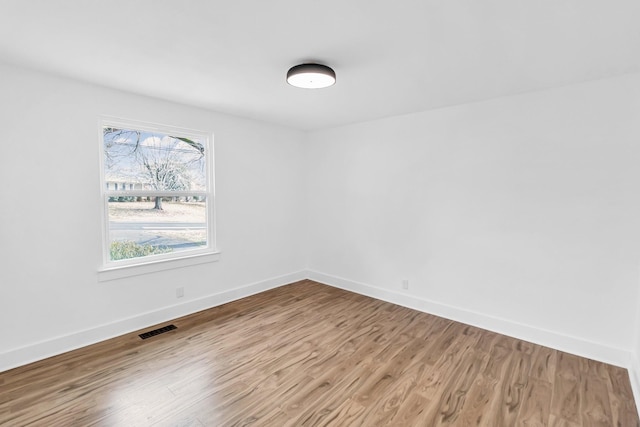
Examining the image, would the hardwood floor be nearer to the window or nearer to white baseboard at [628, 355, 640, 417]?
white baseboard at [628, 355, 640, 417]

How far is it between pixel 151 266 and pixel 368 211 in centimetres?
272

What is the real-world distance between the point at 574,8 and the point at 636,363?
8.42ft

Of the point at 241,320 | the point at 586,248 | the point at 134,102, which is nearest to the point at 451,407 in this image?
the point at 586,248

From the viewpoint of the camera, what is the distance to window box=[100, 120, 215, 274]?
2969 millimetres

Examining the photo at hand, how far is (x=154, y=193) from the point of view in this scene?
10.6 feet

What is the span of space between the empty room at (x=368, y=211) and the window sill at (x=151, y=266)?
18 mm

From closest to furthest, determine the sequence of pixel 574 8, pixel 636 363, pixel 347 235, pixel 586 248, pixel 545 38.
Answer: pixel 574 8 < pixel 545 38 < pixel 636 363 < pixel 586 248 < pixel 347 235

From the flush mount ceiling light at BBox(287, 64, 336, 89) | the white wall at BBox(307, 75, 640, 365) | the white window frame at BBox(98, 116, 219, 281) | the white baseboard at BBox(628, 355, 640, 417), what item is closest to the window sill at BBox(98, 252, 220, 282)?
the white window frame at BBox(98, 116, 219, 281)

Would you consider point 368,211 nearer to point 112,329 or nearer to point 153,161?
point 153,161

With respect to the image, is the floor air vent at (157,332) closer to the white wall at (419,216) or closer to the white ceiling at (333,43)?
the white wall at (419,216)

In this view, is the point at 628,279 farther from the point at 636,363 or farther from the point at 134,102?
the point at 134,102

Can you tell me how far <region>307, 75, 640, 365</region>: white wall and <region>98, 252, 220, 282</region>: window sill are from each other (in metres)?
2.02

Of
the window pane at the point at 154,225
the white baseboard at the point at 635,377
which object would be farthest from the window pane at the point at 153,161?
the white baseboard at the point at 635,377

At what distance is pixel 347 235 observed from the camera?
4.43 meters
